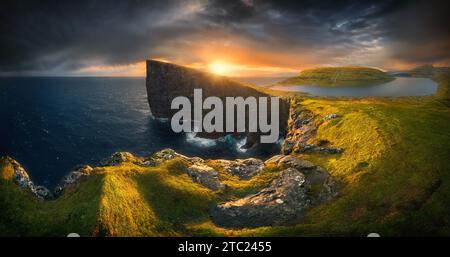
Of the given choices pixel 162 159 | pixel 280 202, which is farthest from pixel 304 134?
pixel 280 202

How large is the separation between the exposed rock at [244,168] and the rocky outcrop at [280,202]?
230 inches

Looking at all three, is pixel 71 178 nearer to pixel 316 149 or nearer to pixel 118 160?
pixel 118 160

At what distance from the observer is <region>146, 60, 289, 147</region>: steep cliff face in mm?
133250

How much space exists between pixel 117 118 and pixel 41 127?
38.7 meters

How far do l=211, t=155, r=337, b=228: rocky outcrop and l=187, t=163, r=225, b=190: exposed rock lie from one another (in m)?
4.06

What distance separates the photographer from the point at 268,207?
2898 cm

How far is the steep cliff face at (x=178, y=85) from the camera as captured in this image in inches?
5246

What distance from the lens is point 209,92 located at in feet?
464

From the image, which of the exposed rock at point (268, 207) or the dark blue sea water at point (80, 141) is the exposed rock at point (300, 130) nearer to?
the exposed rock at point (268, 207)

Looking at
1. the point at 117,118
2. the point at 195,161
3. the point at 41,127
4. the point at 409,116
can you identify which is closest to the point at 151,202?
the point at 195,161

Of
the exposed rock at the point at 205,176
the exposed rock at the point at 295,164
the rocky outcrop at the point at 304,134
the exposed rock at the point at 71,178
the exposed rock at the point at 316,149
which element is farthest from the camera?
the rocky outcrop at the point at 304,134

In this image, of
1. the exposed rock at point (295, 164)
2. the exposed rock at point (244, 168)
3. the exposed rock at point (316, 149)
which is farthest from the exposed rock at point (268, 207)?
the exposed rock at point (316, 149)

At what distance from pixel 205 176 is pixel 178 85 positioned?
12077 centimetres

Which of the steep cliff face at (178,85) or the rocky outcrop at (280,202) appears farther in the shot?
the steep cliff face at (178,85)
